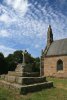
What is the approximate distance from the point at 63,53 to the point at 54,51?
3010mm

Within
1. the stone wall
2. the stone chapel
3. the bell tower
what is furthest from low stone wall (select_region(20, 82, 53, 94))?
the bell tower

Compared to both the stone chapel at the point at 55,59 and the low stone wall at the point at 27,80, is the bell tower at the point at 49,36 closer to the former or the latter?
the stone chapel at the point at 55,59

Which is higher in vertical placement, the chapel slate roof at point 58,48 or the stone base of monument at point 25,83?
the chapel slate roof at point 58,48

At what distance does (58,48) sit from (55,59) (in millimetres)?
2530

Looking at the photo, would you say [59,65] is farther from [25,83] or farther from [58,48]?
[25,83]

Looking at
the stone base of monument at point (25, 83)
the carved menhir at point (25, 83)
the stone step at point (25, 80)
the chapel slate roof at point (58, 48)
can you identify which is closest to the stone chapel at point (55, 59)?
the chapel slate roof at point (58, 48)

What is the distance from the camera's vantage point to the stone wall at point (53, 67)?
35562mm

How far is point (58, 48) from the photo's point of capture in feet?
127

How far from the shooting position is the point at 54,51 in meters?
38.8

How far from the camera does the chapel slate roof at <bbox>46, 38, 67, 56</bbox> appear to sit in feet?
A: 122

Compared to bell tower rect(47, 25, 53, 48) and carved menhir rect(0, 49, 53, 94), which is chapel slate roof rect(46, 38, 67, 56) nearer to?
bell tower rect(47, 25, 53, 48)

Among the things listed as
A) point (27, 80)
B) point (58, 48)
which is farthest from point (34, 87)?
point (58, 48)

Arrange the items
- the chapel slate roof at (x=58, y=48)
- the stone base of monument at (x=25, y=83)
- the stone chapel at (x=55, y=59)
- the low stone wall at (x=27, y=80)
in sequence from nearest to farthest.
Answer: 1. the stone base of monument at (x=25, y=83)
2. the low stone wall at (x=27, y=80)
3. the stone chapel at (x=55, y=59)
4. the chapel slate roof at (x=58, y=48)

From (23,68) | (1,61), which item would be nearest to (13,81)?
(23,68)
